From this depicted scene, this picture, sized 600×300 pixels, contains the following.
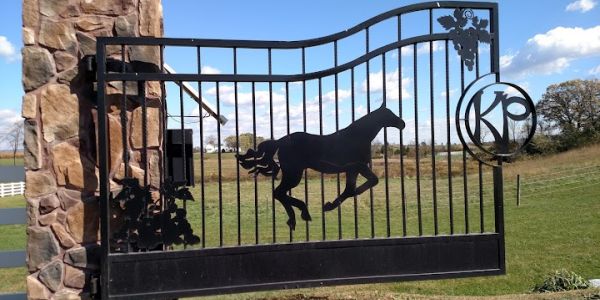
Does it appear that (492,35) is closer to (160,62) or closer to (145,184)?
(160,62)

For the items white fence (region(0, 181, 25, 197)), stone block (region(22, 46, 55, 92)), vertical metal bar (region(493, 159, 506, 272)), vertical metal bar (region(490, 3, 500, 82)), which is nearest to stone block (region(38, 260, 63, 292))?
stone block (region(22, 46, 55, 92))

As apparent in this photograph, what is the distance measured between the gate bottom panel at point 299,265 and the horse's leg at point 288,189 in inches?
9.3

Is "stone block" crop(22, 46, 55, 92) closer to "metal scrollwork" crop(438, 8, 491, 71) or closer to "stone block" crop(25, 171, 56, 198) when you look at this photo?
"stone block" crop(25, 171, 56, 198)

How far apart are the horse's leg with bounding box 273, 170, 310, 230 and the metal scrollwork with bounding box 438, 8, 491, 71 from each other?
1540 millimetres

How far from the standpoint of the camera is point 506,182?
61.6ft

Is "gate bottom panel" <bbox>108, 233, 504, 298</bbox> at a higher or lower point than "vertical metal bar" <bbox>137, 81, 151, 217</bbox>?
lower

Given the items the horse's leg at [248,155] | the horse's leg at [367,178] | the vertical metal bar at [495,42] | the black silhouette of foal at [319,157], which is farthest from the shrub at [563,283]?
the horse's leg at [248,155]

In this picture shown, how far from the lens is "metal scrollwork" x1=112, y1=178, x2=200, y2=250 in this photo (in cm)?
342

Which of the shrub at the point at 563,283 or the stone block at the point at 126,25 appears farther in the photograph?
the shrub at the point at 563,283

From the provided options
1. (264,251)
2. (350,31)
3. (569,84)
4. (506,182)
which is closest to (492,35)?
(350,31)

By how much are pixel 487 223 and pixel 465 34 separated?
8.39 metres

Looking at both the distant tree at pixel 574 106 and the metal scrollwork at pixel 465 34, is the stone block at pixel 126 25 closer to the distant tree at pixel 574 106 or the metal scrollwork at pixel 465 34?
the metal scrollwork at pixel 465 34

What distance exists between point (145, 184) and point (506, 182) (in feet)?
58.1

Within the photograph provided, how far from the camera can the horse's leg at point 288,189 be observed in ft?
11.9
